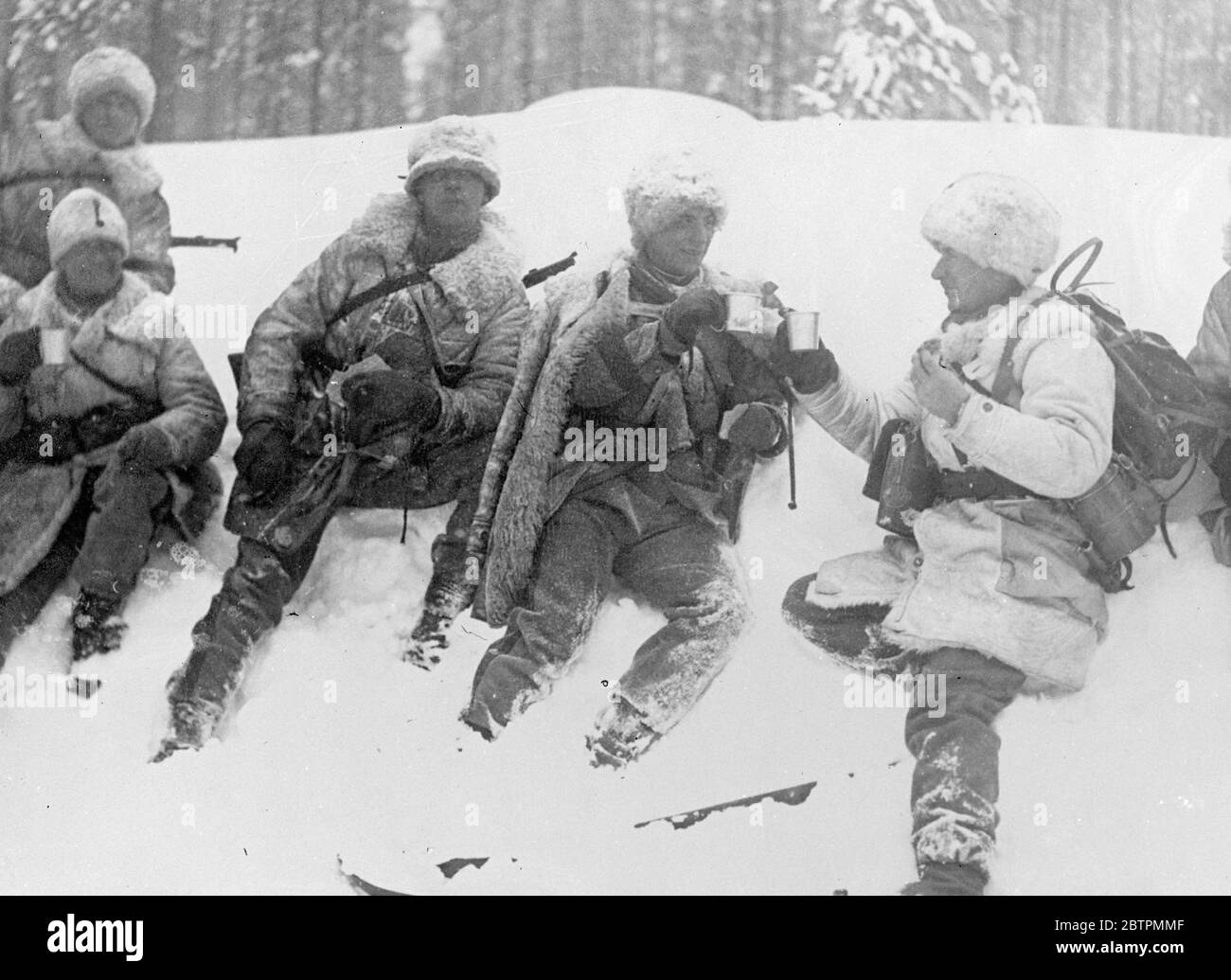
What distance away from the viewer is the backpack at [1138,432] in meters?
4.85

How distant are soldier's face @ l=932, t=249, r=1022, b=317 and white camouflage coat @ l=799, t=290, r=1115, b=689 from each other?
2.3 inches

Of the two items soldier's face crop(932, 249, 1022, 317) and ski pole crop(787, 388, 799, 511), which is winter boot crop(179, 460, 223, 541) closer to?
ski pole crop(787, 388, 799, 511)

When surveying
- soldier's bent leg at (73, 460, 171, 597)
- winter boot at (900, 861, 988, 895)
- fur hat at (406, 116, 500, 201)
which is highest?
fur hat at (406, 116, 500, 201)

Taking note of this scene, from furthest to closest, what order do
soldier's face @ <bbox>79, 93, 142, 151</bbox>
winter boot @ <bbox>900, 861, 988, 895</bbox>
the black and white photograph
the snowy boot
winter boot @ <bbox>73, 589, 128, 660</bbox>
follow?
1. soldier's face @ <bbox>79, 93, 142, 151</bbox>
2. winter boot @ <bbox>73, 589, 128, 660</bbox>
3. the snowy boot
4. the black and white photograph
5. winter boot @ <bbox>900, 861, 988, 895</bbox>

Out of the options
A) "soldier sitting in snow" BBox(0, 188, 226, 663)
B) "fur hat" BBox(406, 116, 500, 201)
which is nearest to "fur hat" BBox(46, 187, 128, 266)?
"soldier sitting in snow" BBox(0, 188, 226, 663)

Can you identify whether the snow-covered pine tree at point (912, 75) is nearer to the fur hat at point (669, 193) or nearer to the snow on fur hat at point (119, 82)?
the fur hat at point (669, 193)

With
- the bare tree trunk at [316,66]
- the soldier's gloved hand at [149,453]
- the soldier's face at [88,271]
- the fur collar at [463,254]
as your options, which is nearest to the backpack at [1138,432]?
the fur collar at [463,254]

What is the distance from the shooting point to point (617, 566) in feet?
16.3

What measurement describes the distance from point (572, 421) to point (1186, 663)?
1.79 meters

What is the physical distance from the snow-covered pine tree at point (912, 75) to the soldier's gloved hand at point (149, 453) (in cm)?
204

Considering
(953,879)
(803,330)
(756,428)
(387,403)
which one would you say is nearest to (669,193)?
(803,330)

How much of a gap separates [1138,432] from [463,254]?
1.91m

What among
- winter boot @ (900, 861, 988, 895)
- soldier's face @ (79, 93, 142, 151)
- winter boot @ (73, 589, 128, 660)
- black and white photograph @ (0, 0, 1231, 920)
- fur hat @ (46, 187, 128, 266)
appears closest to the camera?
winter boot @ (900, 861, 988, 895)

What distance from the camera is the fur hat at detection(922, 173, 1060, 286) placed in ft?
16.2
